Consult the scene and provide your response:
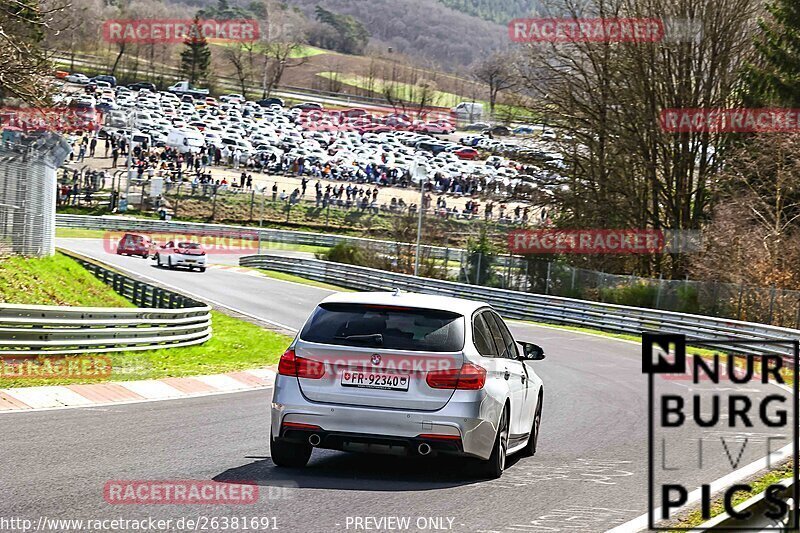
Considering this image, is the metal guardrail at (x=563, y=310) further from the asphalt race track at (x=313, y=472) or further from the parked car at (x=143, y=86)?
the parked car at (x=143, y=86)

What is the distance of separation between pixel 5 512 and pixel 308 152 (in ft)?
302

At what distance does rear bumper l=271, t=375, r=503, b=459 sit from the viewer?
8914mm

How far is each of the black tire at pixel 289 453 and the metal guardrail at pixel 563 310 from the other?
16999mm

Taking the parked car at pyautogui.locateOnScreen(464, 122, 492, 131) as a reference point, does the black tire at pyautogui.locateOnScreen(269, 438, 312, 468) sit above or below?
below

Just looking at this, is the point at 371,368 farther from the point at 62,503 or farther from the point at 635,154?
the point at 635,154

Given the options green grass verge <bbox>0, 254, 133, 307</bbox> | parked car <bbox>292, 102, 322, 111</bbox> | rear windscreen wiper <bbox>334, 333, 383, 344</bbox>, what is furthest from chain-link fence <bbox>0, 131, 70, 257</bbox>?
parked car <bbox>292, 102, 322, 111</bbox>

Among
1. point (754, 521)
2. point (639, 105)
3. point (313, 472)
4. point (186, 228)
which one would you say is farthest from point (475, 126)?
point (754, 521)

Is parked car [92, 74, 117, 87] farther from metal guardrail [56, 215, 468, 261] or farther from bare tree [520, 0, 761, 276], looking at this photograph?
bare tree [520, 0, 761, 276]

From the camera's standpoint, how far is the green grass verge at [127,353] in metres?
17.9

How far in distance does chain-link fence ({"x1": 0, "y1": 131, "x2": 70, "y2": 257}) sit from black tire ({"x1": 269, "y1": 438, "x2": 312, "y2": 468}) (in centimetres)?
1794

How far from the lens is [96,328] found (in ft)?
60.7

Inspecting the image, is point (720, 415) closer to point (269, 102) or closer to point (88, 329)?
point (88, 329)

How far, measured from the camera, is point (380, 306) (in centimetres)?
937

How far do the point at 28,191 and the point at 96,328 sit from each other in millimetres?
10047
